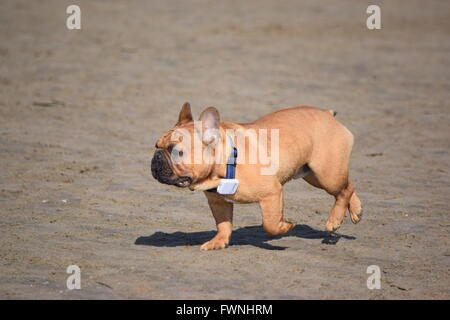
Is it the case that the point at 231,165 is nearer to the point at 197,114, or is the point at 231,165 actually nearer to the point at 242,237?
the point at 242,237

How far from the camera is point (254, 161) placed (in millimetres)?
6266

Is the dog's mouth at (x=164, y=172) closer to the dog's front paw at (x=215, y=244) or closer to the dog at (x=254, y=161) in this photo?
the dog at (x=254, y=161)

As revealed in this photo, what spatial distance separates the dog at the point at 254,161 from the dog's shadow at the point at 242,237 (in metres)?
0.20

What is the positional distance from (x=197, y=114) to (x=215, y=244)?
5.37 metres

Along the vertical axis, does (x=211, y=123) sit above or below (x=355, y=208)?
above

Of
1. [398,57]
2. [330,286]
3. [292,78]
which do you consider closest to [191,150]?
[330,286]

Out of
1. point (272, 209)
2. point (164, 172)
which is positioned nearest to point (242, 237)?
point (272, 209)

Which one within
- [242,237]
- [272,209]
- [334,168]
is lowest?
[242,237]

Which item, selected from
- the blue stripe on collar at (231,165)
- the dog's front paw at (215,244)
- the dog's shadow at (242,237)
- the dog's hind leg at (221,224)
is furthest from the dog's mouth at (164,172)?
the dog's shadow at (242,237)

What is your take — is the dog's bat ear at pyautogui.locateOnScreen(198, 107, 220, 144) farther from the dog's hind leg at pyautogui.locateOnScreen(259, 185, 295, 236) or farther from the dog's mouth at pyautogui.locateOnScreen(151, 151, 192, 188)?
the dog's hind leg at pyautogui.locateOnScreen(259, 185, 295, 236)

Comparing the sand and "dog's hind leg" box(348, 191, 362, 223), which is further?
"dog's hind leg" box(348, 191, 362, 223)

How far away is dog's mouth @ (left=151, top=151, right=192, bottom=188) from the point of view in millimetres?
6004

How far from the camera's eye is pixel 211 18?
59.1ft

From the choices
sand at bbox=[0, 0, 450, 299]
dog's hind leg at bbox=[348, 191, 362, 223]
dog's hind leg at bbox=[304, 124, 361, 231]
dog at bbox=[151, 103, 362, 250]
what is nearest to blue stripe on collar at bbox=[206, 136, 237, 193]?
dog at bbox=[151, 103, 362, 250]
